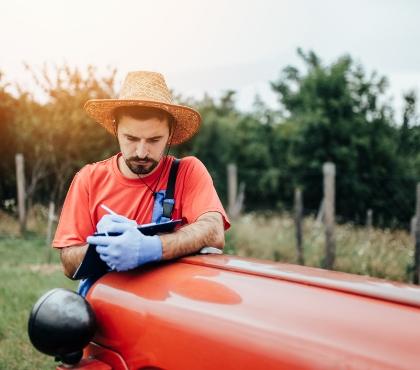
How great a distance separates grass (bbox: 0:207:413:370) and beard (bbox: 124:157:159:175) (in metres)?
1.80

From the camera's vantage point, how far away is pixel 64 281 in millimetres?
5891

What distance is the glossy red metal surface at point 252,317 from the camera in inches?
44.5

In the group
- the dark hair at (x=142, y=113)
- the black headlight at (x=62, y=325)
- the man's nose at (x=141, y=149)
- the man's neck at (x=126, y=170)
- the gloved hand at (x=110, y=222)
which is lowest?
the black headlight at (x=62, y=325)

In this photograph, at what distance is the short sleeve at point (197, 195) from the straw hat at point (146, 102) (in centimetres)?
22

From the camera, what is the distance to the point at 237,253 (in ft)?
25.8

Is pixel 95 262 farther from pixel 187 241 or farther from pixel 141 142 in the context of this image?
pixel 141 142

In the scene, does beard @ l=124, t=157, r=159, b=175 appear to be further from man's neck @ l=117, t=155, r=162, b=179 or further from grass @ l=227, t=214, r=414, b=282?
grass @ l=227, t=214, r=414, b=282

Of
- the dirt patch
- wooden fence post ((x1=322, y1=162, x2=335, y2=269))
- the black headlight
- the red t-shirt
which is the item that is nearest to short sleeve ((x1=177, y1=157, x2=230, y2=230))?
the red t-shirt

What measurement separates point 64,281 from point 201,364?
485 centimetres

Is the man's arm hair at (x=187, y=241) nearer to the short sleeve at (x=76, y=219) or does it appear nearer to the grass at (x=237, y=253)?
the short sleeve at (x=76, y=219)

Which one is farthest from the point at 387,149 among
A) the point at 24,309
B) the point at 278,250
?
the point at 24,309

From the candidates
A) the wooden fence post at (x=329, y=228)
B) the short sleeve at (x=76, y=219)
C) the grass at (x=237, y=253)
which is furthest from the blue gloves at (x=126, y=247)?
the wooden fence post at (x=329, y=228)

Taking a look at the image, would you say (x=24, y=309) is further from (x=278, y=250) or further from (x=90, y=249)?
(x=278, y=250)

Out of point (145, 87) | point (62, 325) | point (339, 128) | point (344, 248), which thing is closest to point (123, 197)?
point (145, 87)
